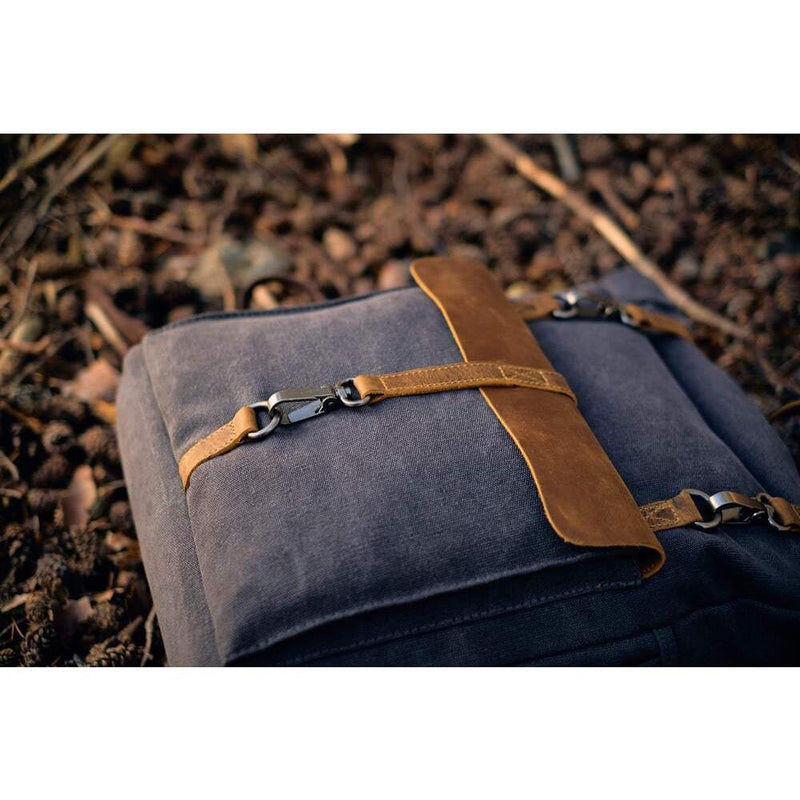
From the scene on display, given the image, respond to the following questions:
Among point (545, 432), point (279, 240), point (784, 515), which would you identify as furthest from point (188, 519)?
point (279, 240)

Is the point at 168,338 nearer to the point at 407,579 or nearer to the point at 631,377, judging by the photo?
the point at 407,579

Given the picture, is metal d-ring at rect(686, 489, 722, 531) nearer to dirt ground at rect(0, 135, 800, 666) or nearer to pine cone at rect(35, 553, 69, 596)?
dirt ground at rect(0, 135, 800, 666)

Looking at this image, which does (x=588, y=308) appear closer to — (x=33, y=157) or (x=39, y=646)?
(x=39, y=646)

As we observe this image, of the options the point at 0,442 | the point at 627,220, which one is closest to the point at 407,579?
the point at 0,442

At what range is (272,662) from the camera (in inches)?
49.8

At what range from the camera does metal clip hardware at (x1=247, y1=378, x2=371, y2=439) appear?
1.42m

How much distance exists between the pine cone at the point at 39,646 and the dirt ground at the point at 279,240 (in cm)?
21

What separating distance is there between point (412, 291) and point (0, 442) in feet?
3.65

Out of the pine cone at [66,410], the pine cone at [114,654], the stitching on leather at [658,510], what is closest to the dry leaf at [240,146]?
the pine cone at [66,410]

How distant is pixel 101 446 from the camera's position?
1969mm

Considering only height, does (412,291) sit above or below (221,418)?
above

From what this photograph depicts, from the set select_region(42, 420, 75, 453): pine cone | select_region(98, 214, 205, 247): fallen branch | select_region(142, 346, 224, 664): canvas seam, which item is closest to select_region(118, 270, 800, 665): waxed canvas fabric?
select_region(142, 346, 224, 664): canvas seam

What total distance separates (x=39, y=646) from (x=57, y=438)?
0.56 meters

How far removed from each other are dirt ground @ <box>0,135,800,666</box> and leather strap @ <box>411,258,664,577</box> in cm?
68
